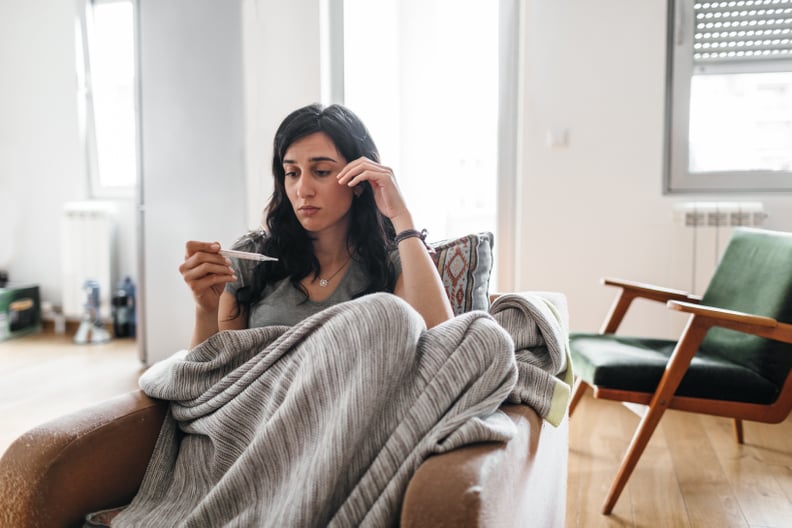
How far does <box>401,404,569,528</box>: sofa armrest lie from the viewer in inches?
30.8

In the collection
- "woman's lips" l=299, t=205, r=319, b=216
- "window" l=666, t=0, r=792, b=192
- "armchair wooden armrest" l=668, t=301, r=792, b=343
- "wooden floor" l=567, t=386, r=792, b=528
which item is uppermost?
"window" l=666, t=0, r=792, b=192

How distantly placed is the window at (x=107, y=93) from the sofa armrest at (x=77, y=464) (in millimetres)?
3474

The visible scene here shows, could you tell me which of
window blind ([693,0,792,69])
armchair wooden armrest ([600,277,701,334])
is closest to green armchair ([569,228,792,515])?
armchair wooden armrest ([600,277,701,334])

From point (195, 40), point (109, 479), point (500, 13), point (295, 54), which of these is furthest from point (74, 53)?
point (109, 479)

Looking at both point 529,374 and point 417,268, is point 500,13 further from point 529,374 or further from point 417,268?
point 529,374

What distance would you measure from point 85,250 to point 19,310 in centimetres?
57

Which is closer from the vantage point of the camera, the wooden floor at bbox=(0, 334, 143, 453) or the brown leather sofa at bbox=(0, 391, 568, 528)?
the brown leather sofa at bbox=(0, 391, 568, 528)

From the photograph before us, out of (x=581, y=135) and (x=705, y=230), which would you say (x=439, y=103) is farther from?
(x=705, y=230)

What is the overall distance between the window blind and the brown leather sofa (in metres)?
2.40

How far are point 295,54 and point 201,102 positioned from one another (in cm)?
54

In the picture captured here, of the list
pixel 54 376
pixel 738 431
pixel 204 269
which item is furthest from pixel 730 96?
pixel 54 376

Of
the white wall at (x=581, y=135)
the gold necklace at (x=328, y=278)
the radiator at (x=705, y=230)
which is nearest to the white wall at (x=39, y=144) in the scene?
the white wall at (x=581, y=135)

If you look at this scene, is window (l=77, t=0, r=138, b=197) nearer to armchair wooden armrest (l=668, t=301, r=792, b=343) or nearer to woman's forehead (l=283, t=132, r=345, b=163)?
woman's forehead (l=283, t=132, r=345, b=163)

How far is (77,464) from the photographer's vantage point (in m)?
1.04
